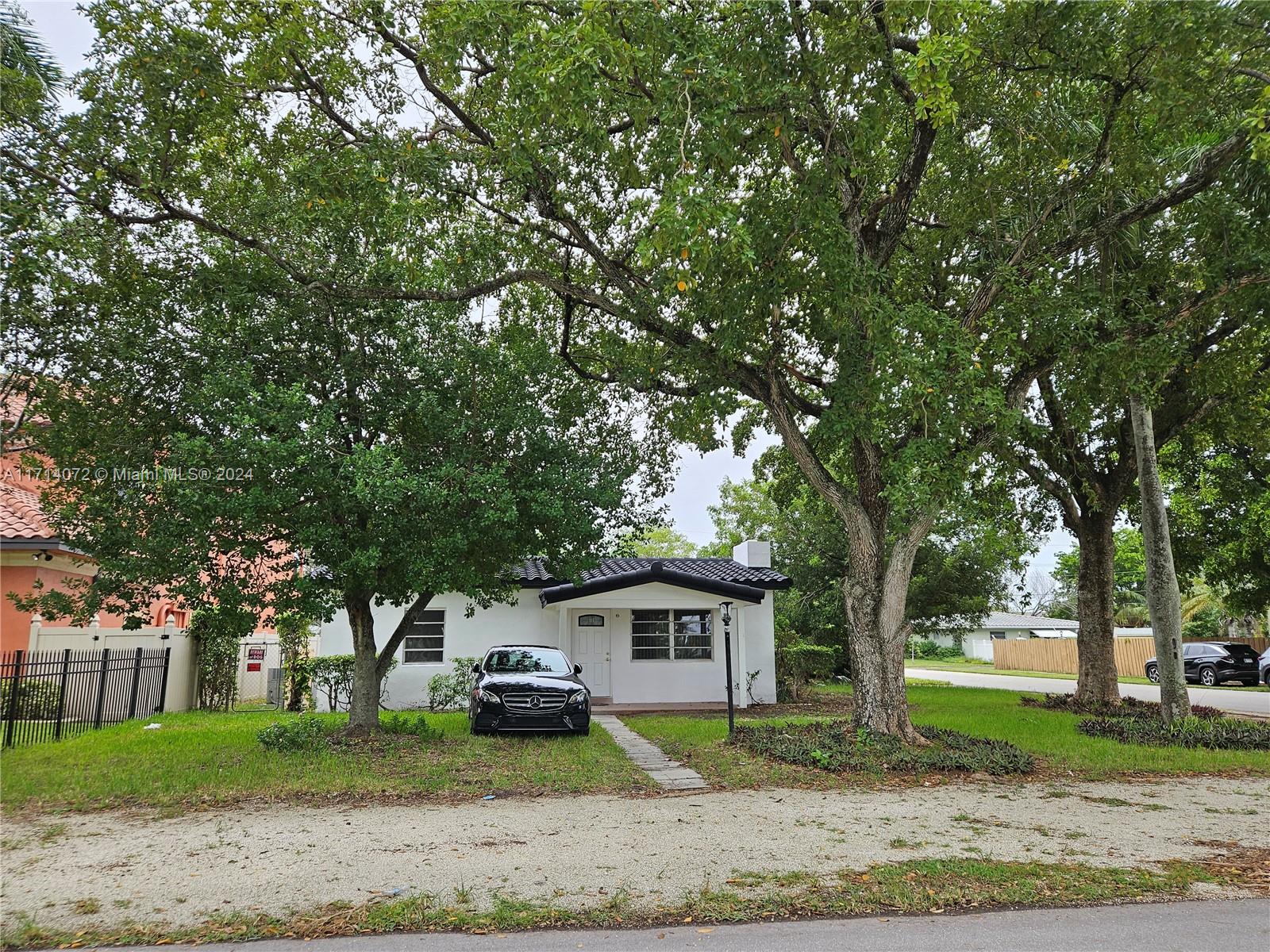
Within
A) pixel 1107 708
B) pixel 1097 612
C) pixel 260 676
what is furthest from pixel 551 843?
pixel 260 676

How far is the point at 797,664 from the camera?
2052 centimetres

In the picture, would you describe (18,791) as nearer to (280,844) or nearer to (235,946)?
(280,844)

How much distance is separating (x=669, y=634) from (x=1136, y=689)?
1671 centimetres

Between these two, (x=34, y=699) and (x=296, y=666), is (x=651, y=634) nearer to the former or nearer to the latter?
(x=296, y=666)

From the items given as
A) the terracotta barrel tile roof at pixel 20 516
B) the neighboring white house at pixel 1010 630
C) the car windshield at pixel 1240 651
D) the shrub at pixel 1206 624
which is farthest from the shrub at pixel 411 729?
the neighboring white house at pixel 1010 630

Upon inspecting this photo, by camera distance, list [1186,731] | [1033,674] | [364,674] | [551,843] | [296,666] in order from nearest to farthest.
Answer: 1. [551,843]
2. [364,674]
3. [1186,731]
4. [296,666]
5. [1033,674]

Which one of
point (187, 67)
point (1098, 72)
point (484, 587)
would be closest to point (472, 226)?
point (187, 67)

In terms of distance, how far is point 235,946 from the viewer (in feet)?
14.8

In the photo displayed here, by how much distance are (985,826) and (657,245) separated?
249 inches

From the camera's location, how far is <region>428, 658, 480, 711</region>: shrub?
16719 millimetres

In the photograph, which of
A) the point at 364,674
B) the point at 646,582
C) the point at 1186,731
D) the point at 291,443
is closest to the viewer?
the point at 291,443

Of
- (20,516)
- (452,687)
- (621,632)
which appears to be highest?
(20,516)

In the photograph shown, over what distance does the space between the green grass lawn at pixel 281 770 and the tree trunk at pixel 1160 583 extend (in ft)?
31.8

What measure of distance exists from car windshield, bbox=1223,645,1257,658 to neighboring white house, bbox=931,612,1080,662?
31.9m
